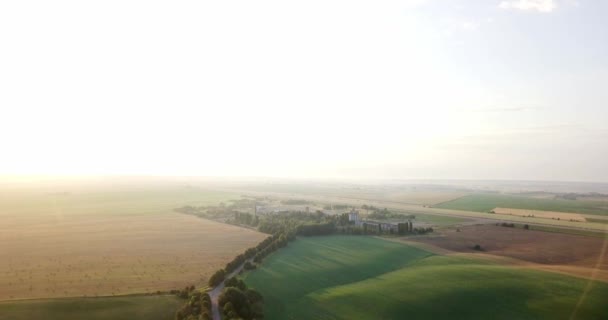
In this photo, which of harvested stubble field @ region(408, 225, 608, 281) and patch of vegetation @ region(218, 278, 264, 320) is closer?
patch of vegetation @ region(218, 278, 264, 320)

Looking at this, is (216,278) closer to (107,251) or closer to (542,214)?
(107,251)

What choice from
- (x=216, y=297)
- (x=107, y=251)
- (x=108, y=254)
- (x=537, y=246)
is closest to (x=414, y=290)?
(x=216, y=297)

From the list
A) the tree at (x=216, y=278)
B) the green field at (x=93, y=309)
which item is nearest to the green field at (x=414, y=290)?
the tree at (x=216, y=278)

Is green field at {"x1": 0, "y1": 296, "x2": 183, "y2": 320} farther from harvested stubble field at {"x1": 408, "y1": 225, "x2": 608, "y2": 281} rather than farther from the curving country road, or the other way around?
harvested stubble field at {"x1": 408, "y1": 225, "x2": 608, "y2": 281}

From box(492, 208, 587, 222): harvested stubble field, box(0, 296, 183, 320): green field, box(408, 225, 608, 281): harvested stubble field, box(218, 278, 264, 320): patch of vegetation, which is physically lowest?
box(0, 296, 183, 320): green field

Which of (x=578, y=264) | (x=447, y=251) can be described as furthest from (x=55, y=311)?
(x=578, y=264)

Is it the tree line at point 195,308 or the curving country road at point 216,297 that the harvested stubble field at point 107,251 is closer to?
the curving country road at point 216,297

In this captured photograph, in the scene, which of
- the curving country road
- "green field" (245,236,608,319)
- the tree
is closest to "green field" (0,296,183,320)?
the curving country road
